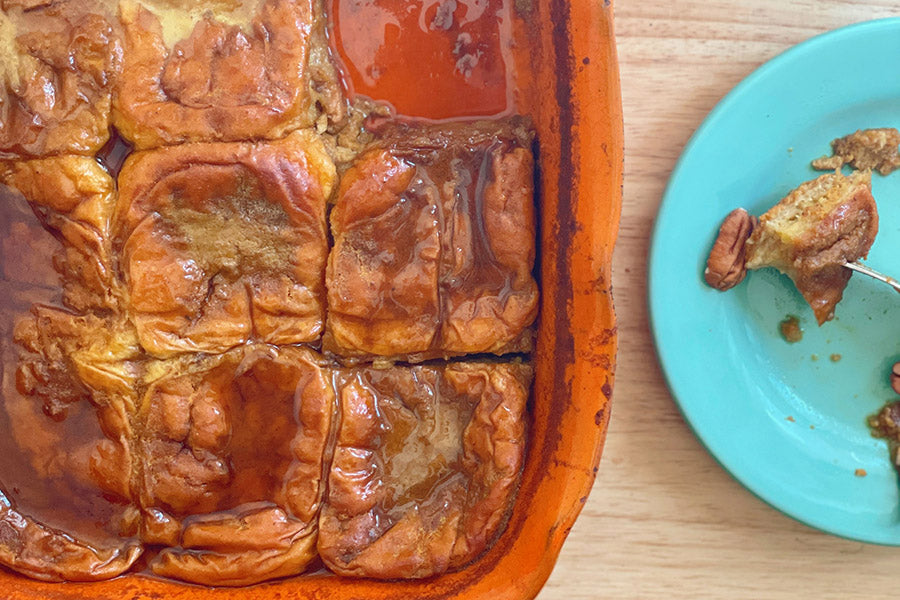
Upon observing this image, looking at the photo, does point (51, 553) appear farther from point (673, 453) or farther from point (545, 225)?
point (673, 453)

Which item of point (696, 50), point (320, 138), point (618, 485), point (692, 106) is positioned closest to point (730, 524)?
point (618, 485)

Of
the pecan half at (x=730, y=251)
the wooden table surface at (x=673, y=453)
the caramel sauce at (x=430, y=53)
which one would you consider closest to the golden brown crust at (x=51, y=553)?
the wooden table surface at (x=673, y=453)

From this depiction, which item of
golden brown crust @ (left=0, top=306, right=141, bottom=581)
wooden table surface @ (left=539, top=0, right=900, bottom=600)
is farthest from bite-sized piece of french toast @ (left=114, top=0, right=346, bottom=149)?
wooden table surface @ (left=539, top=0, right=900, bottom=600)

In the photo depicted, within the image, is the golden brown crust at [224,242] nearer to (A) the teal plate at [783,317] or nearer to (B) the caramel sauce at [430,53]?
(B) the caramel sauce at [430,53]

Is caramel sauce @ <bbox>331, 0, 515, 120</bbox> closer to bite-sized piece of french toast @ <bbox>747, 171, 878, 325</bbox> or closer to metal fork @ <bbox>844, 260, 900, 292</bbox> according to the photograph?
bite-sized piece of french toast @ <bbox>747, 171, 878, 325</bbox>

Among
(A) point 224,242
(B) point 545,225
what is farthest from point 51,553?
(B) point 545,225

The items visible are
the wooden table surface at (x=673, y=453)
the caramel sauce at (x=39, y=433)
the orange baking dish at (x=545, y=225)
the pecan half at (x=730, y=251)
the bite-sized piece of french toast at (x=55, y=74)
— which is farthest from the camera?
the wooden table surface at (x=673, y=453)
